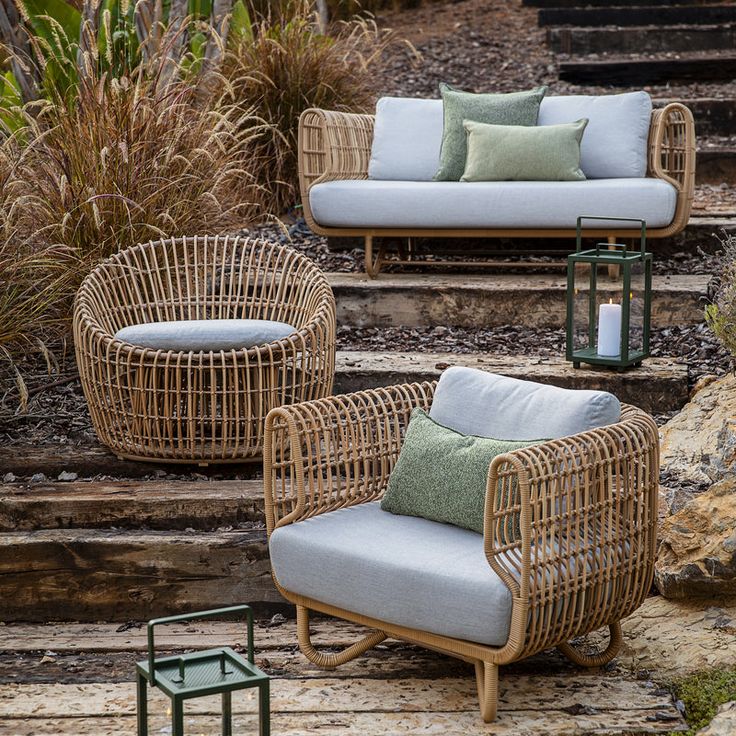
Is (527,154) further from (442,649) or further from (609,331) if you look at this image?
(442,649)

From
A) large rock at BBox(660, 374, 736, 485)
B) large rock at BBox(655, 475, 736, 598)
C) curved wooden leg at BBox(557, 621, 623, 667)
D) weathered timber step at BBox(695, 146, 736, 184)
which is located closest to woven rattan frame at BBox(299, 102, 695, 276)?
weathered timber step at BBox(695, 146, 736, 184)

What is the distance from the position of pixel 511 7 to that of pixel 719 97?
103 inches

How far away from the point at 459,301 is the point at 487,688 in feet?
7.99

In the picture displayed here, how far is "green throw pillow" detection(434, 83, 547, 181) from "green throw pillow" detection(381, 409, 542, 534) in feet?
7.99

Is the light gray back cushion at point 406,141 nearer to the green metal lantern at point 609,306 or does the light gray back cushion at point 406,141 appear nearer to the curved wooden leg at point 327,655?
the green metal lantern at point 609,306

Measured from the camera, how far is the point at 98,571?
348 centimetres

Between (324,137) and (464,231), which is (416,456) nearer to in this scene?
(464,231)

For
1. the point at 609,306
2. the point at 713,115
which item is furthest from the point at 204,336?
the point at 713,115

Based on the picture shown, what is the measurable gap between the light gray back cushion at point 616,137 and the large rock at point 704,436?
1.55m

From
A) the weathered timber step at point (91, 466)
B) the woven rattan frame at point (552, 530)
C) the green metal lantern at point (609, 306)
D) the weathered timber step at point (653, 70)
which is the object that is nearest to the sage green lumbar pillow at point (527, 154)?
the green metal lantern at point (609, 306)

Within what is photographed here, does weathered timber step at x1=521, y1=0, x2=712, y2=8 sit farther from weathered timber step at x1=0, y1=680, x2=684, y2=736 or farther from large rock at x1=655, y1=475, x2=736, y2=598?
weathered timber step at x1=0, y1=680, x2=684, y2=736

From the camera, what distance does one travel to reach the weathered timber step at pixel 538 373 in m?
4.08

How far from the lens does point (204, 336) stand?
3.77 meters

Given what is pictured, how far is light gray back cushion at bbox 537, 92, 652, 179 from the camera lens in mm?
5238
